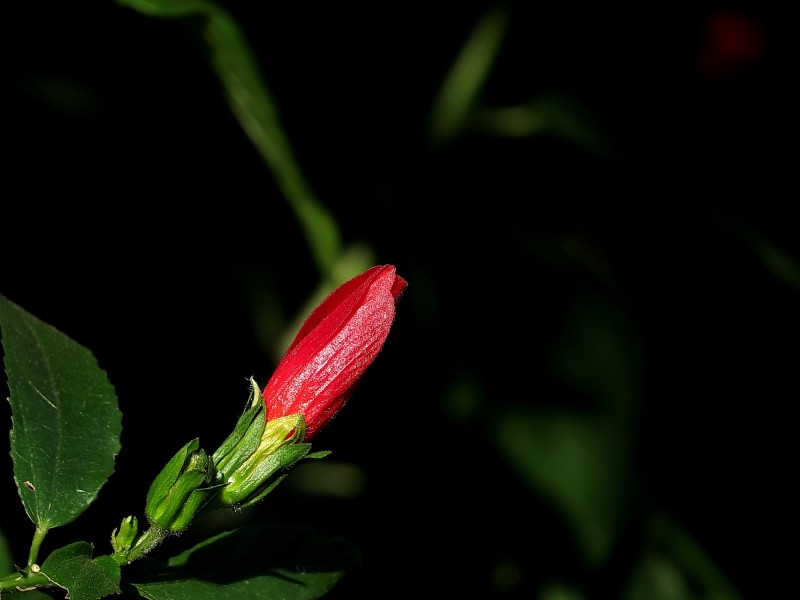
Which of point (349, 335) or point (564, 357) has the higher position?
point (349, 335)

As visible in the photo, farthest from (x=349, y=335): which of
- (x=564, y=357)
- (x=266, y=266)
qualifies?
(x=564, y=357)

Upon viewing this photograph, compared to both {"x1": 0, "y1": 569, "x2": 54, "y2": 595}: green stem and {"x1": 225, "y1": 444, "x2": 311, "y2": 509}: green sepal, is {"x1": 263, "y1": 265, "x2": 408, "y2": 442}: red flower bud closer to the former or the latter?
{"x1": 225, "y1": 444, "x2": 311, "y2": 509}: green sepal

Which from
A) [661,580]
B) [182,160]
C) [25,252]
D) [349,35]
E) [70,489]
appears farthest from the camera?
[661,580]

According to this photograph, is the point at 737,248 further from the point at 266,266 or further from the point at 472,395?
the point at 266,266

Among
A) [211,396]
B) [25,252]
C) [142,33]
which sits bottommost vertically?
[211,396]

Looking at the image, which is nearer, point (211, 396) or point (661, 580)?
point (211, 396)

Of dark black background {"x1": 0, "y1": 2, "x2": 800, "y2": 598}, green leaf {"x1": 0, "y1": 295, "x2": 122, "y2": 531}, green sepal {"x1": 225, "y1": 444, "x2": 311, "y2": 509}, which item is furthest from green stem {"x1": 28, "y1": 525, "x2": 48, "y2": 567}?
dark black background {"x1": 0, "y1": 2, "x2": 800, "y2": 598}
